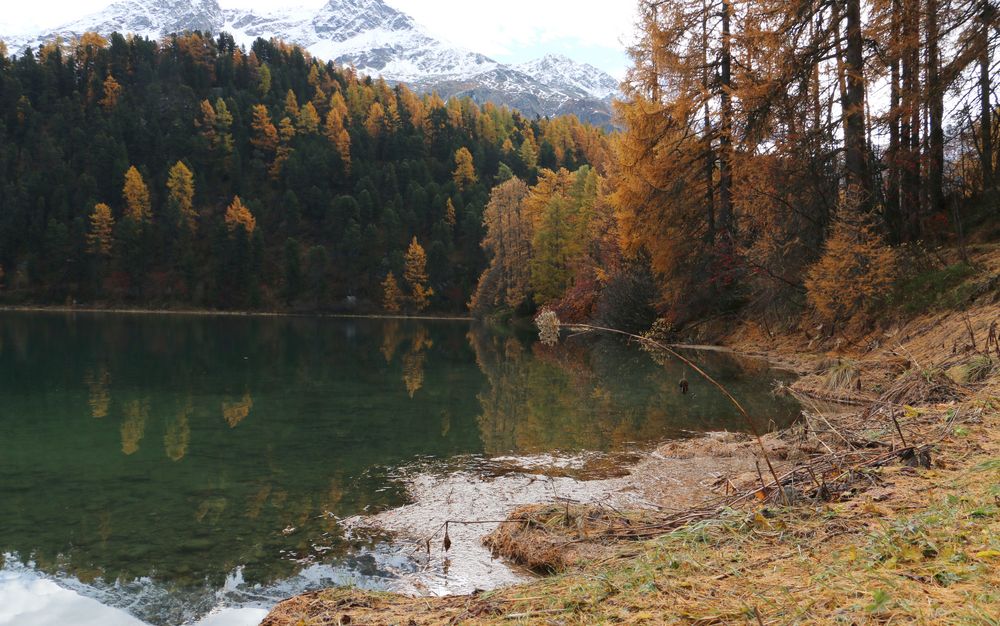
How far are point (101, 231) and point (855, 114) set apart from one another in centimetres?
9095

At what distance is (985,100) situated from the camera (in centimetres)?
1417

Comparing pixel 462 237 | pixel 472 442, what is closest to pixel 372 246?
pixel 462 237

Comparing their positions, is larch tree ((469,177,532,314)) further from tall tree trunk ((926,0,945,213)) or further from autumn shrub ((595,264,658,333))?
tall tree trunk ((926,0,945,213))

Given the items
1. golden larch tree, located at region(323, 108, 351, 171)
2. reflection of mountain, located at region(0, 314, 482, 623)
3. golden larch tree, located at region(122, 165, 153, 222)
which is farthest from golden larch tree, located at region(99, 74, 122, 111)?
reflection of mountain, located at region(0, 314, 482, 623)

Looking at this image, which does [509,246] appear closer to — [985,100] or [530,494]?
[985,100]

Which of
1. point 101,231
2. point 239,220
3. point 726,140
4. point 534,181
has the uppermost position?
point 534,181

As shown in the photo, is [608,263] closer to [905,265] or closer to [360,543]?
[905,265]

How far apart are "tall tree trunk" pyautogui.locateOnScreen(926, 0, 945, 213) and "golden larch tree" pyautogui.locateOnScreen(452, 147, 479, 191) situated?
283 feet

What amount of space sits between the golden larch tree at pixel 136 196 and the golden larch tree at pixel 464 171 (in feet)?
143

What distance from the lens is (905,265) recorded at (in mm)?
14516

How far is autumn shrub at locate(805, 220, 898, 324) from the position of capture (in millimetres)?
14007

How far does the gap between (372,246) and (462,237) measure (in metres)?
12.5

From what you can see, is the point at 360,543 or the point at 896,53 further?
the point at 896,53

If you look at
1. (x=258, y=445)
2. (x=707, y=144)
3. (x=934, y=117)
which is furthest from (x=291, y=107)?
(x=258, y=445)
